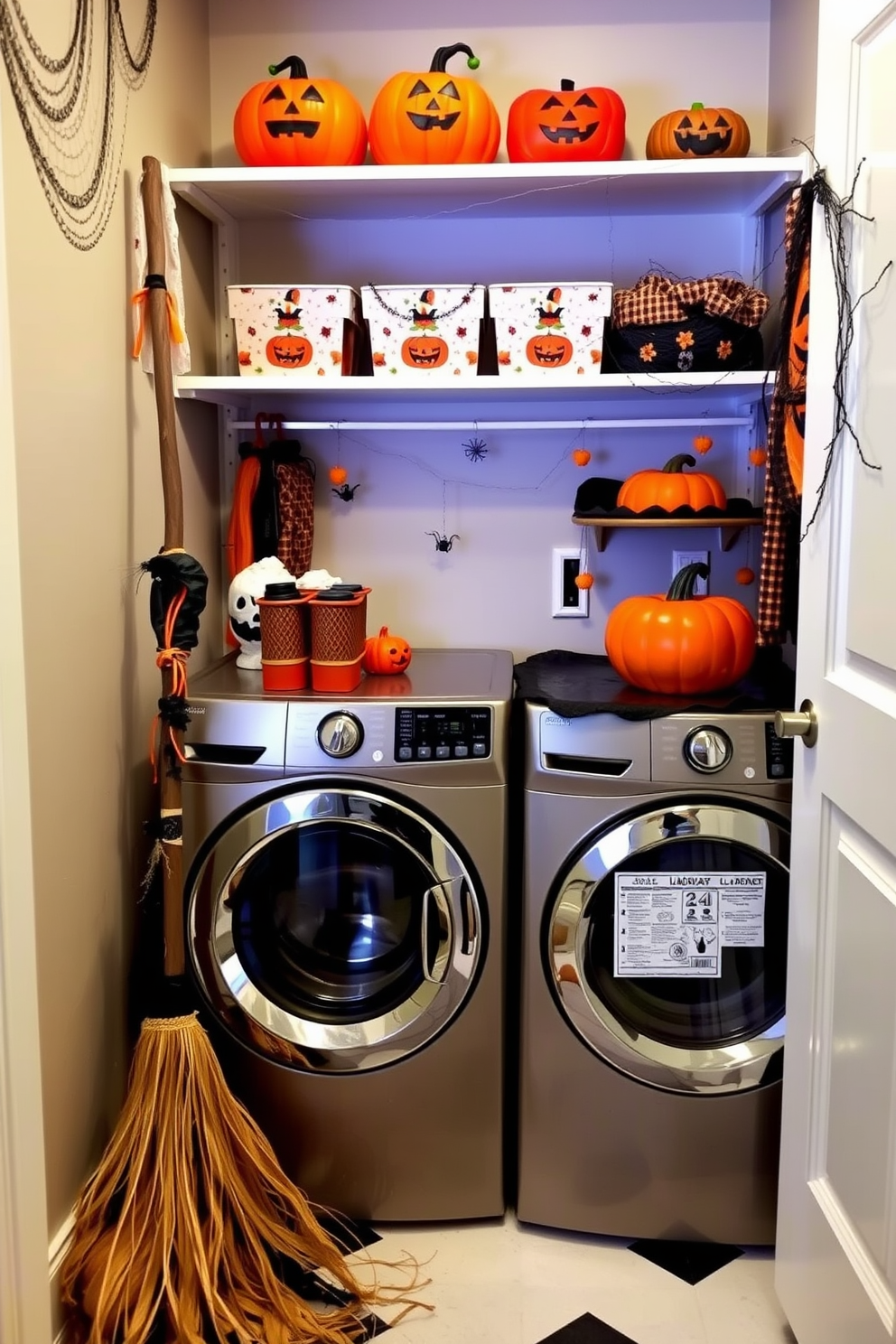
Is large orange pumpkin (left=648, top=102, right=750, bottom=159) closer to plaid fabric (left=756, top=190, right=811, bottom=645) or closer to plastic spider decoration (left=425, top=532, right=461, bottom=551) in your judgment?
plaid fabric (left=756, top=190, right=811, bottom=645)

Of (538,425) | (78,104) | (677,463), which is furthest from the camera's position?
(538,425)

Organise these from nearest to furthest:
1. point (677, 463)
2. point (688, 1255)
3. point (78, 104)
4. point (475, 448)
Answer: point (78, 104)
point (688, 1255)
point (677, 463)
point (475, 448)

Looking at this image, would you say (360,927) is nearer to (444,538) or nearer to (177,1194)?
(177,1194)

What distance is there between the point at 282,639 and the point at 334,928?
19.8 inches

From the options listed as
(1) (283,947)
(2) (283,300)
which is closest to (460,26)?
(2) (283,300)

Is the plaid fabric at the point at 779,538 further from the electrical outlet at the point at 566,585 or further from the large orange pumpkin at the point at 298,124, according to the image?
the large orange pumpkin at the point at 298,124

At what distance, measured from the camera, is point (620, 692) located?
204 cm

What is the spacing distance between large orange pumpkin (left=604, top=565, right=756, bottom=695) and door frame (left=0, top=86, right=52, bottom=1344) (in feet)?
3.48

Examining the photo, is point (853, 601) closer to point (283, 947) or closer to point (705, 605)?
point (705, 605)

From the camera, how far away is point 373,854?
1961 millimetres

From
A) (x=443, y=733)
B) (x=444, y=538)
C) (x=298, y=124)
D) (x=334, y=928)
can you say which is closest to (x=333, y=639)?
(x=443, y=733)

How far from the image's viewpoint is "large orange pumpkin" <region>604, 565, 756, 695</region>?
6.41 ft

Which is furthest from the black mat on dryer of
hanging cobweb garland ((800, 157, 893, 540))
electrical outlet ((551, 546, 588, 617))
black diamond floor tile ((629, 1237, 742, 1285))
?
black diamond floor tile ((629, 1237, 742, 1285))

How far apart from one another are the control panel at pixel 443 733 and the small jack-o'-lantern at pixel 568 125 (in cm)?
102
